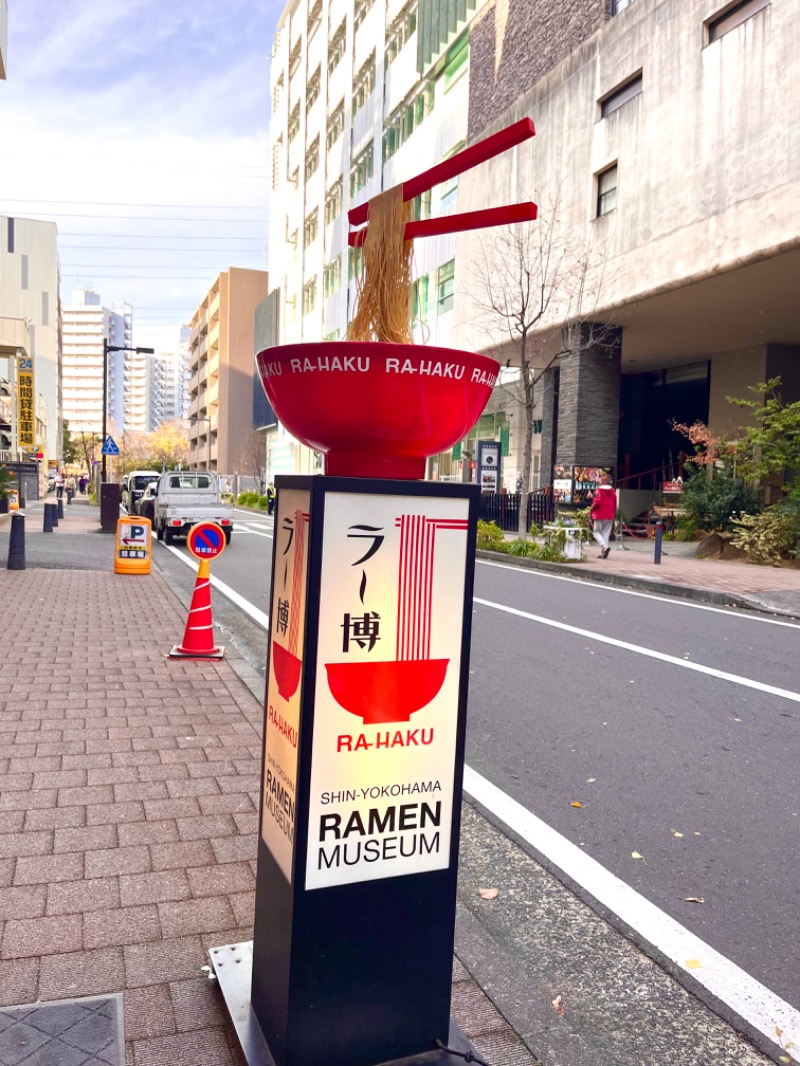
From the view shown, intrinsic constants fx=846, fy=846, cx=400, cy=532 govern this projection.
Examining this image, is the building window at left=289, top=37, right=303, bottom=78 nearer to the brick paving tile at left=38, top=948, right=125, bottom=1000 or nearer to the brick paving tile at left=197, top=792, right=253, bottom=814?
the brick paving tile at left=197, top=792, right=253, bottom=814

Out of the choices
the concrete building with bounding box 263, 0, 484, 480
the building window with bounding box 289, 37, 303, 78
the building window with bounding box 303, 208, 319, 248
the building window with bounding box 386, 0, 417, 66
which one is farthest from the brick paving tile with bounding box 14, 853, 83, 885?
the building window with bounding box 289, 37, 303, 78

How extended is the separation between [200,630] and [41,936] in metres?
4.66

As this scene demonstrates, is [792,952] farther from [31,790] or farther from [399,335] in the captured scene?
[31,790]

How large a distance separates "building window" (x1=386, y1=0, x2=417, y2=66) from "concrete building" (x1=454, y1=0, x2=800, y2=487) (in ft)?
30.5

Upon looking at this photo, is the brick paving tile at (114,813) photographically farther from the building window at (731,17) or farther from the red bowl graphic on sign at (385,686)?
the building window at (731,17)

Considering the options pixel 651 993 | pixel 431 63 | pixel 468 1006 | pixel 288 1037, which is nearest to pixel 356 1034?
pixel 288 1037

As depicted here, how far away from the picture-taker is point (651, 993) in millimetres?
2773

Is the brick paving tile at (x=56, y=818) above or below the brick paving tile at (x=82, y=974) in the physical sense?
above

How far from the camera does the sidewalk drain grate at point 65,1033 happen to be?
226 centimetres

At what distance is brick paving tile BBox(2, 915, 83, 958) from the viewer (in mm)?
2809

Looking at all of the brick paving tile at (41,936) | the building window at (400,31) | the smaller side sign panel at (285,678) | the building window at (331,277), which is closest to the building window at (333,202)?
the building window at (331,277)

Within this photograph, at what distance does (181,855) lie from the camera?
3.53 meters

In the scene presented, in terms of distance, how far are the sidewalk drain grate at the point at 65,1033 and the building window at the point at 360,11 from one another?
51017mm

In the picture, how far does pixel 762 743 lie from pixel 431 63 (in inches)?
1437
